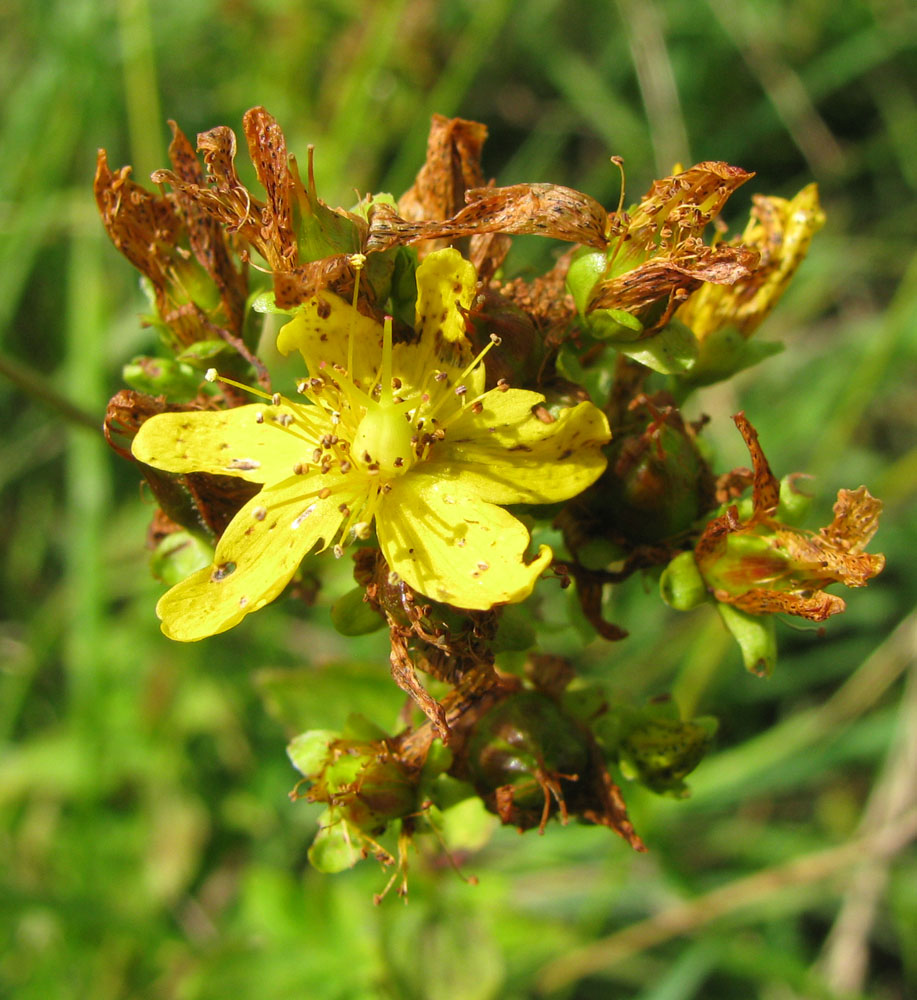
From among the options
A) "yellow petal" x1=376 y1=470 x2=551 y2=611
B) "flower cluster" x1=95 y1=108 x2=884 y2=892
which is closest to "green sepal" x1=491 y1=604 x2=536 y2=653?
"flower cluster" x1=95 y1=108 x2=884 y2=892

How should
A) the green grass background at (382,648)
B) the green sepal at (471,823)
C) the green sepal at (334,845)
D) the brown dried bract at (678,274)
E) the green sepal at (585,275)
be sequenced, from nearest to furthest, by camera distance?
the brown dried bract at (678,274) < the green sepal at (585,275) < the green sepal at (334,845) < the green sepal at (471,823) < the green grass background at (382,648)

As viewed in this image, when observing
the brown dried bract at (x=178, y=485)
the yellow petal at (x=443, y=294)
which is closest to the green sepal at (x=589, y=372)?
the yellow petal at (x=443, y=294)

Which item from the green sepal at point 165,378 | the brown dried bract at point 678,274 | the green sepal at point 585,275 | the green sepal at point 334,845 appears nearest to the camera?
the brown dried bract at point 678,274

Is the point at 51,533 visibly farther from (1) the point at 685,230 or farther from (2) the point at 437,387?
(1) the point at 685,230

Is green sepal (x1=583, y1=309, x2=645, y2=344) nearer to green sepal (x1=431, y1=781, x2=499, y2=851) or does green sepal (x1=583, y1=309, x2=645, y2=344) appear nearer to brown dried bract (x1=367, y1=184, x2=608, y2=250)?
brown dried bract (x1=367, y1=184, x2=608, y2=250)

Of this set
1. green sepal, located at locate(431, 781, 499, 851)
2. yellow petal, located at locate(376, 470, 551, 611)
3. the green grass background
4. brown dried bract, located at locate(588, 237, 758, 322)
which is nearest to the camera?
yellow petal, located at locate(376, 470, 551, 611)

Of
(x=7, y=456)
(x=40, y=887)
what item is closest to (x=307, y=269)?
(x=40, y=887)

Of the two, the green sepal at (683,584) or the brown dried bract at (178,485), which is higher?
the brown dried bract at (178,485)

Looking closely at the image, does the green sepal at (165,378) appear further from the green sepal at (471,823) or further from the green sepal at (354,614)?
the green sepal at (471,823)

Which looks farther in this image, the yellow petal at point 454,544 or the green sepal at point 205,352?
the green sepal at point 205,352
